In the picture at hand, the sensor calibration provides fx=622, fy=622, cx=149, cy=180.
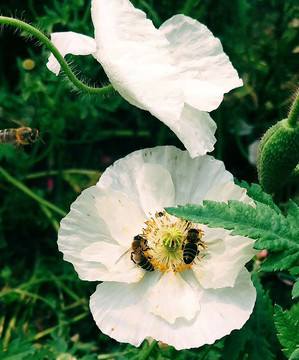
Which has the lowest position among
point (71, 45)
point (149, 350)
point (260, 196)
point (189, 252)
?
point (149, 350)

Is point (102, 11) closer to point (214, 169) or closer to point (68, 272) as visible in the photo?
point (214, 169)

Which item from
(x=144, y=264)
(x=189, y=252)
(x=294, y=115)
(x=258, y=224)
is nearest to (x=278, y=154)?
(x=294, y=115)

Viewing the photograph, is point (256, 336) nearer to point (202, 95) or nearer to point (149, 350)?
point (149, 350)

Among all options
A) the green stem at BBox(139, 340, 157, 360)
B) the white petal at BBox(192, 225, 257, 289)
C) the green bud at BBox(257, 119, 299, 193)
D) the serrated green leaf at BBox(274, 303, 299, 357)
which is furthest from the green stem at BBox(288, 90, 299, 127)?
the green stem at BBox(139, 340, 157, 360)

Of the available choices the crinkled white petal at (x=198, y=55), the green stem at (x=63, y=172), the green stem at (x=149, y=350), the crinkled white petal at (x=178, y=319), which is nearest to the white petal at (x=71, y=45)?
the crinkled white petal at (x=198, y=55)

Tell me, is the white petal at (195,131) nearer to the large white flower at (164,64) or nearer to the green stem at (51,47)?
the large white flower at (164,64)
